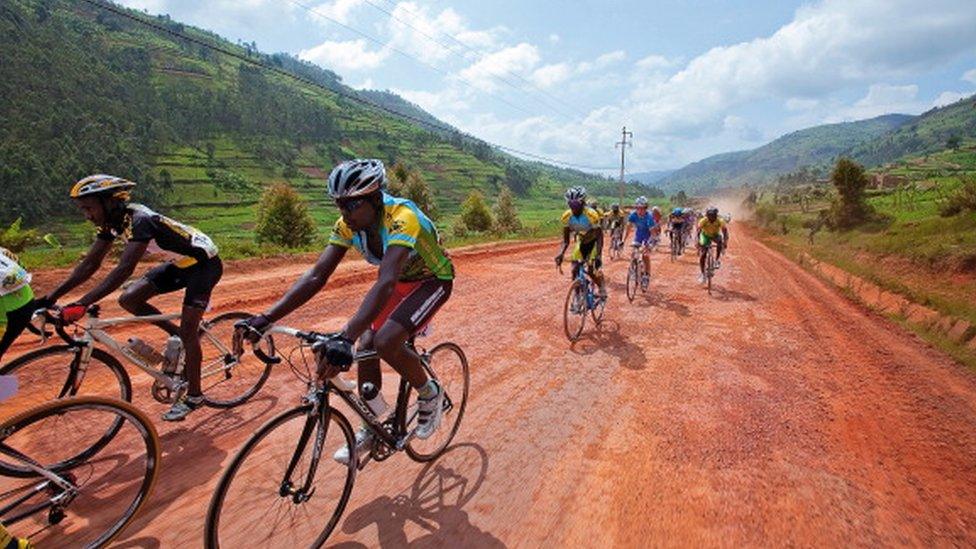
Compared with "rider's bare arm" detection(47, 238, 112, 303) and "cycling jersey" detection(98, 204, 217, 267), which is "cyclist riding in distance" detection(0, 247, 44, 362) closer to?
"rider's bare arm" detection(47, 238, 112, 303)

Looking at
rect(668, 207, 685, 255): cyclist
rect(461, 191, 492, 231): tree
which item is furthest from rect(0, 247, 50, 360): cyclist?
rect(461, 191, 492, 231): tree

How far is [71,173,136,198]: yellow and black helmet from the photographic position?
4.36 m

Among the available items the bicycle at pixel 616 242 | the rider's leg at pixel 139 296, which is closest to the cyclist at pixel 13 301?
the rider's leg at pixel 139 296

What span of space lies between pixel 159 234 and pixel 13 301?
3.85 ft

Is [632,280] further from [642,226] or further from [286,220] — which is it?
[286,220]

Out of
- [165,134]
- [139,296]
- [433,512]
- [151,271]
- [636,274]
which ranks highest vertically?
[165,134]

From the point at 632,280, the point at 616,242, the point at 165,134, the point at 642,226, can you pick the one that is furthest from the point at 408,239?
the point at 165,134

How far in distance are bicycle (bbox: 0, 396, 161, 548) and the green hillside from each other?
177ft

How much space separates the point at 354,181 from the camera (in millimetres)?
3564

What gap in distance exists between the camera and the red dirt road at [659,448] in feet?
12.9

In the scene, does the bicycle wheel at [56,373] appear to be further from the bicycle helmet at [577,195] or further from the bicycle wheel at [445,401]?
the bicycle helmet at [577,195]

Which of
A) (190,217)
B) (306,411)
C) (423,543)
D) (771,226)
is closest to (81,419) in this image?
(306,411)

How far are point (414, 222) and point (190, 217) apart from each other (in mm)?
107428

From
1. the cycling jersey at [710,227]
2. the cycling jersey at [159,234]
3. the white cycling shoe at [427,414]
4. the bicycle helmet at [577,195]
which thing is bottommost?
the white cycling shoe at [427,414]
